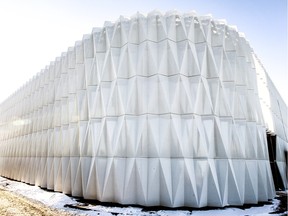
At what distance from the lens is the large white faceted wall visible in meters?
13.1

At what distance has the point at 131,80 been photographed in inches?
578

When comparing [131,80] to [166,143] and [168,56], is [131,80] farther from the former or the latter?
[166,143]

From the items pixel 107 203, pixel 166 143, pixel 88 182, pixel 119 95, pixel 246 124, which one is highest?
pixel 119 95

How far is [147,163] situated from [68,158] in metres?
7.16

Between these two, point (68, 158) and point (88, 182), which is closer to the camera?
point (88, 182)

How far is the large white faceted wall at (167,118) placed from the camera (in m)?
13.1

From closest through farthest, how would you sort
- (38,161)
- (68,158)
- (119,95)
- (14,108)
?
(119,95) < (68,158) < (38,161) < (14,108)

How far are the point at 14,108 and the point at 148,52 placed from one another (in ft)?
87.3

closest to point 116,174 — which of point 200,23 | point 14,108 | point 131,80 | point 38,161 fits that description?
point 131,80

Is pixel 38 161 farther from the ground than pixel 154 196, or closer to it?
farther from the ground

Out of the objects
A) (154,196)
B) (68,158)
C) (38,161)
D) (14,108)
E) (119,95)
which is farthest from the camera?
(14,108)

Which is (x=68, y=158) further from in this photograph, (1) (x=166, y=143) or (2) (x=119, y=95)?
(1) (x=166, y=143)

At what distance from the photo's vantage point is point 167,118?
13.6 meters

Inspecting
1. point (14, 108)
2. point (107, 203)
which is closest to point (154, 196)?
point (107, 203)
